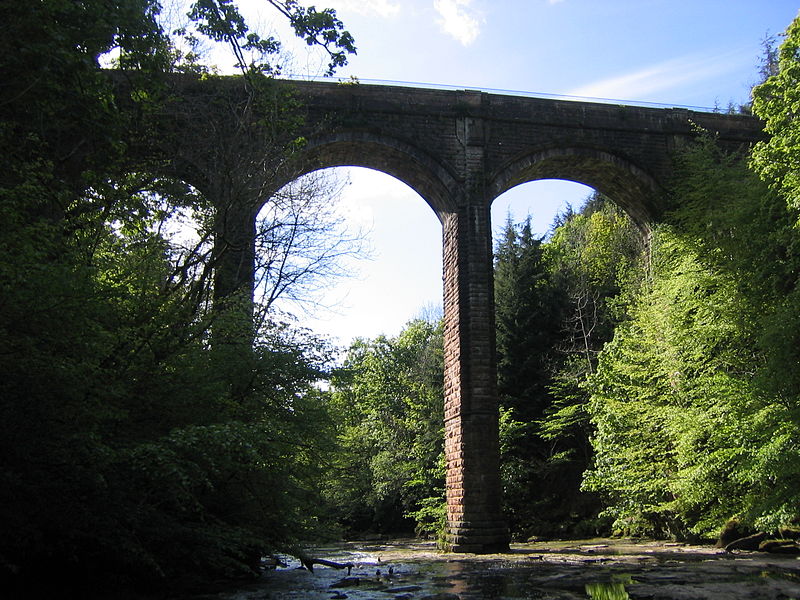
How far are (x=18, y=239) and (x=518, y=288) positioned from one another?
18.5 meters

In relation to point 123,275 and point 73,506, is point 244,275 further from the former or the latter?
point 73,506

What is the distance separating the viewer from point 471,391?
43.3ft

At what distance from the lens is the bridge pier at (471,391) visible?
12.6 metres

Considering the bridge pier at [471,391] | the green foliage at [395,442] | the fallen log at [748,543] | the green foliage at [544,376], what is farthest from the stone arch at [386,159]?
the fallen log at [748,543]

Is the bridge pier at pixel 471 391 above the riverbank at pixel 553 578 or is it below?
above

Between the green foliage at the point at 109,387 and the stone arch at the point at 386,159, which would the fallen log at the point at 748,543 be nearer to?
the green foliage at the point at 109,387

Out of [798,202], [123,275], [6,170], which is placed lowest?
[123,275]

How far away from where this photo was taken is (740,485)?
429 inches

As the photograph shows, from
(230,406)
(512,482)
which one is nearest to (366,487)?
(512,482)

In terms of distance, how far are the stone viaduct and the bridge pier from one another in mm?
21

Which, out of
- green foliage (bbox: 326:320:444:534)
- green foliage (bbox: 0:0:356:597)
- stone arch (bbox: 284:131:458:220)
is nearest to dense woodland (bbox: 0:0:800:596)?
green foliage (bbox: 0:0:356:597)

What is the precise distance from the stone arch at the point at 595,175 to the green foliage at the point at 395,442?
5775 millimetres

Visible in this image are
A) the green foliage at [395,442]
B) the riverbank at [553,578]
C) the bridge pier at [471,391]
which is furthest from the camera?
the green foliage at [395,442]

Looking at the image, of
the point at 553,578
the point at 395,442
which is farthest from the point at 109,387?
the point at 395,442
